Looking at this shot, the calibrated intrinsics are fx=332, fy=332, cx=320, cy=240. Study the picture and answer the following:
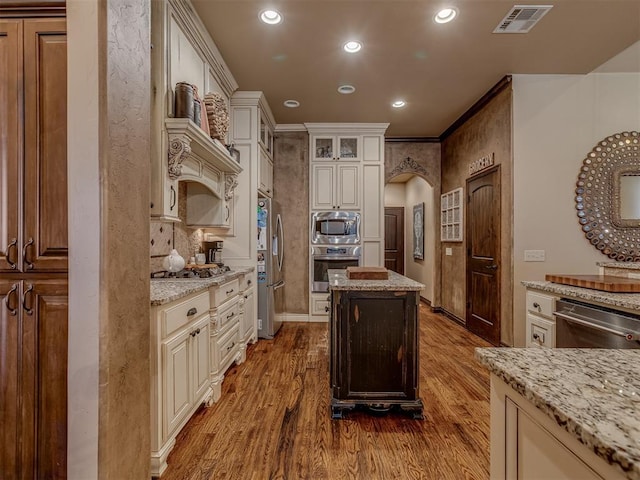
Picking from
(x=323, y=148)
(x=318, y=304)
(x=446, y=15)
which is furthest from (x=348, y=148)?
(x=446, y=15)

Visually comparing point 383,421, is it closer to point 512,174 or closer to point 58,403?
point 58,403

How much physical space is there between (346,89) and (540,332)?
122 inches

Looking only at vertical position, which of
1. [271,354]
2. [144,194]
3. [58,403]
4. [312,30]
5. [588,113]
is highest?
[312,30]

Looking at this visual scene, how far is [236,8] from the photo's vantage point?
2506 millimetres

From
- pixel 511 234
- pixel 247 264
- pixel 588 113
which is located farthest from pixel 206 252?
pixel 588 113

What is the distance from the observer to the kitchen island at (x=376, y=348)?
2.26 m

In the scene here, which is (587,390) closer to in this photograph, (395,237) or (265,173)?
(265,173)

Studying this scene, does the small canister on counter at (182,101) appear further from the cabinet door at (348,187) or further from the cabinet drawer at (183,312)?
the cabinet door at (348,187)

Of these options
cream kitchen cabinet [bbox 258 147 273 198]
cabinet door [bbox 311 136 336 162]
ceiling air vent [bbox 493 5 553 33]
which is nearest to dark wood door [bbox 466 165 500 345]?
ceiling air vent [bbox 493 5 553 33]

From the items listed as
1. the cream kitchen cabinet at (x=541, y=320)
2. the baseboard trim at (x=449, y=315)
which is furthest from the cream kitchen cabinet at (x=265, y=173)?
the baseboard trim at (x=449, y=315)

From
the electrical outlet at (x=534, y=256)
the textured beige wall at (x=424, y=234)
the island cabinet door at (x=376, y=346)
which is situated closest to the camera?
the island cabinet door at (x=376, y=346)

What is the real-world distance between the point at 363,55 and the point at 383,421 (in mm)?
3104

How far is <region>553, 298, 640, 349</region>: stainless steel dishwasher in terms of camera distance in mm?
1647

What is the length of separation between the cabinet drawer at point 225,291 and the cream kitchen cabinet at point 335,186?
2277 mm
